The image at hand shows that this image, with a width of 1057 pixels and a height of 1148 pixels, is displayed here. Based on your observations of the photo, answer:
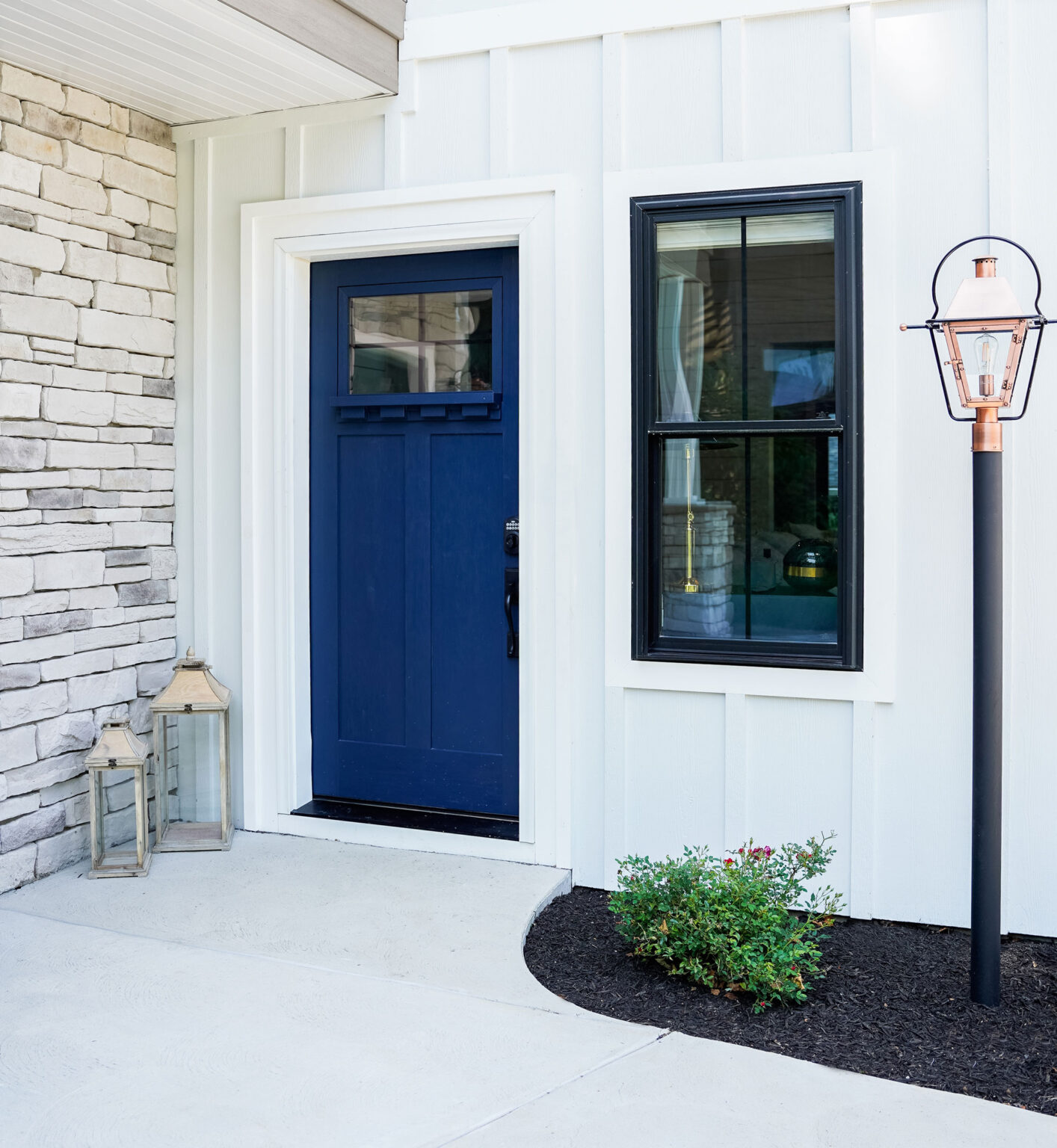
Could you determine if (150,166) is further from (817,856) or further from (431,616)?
(817,856)

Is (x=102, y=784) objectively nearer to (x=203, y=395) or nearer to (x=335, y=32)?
(x=203, y=395)

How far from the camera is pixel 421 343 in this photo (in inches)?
163

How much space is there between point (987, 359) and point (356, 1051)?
220 cm

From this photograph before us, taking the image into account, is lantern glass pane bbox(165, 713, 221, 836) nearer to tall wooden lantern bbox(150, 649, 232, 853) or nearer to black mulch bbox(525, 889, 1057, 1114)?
tall wooden lantern bbox(150, 649, 232, 853)

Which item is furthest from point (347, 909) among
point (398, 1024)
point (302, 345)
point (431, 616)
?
point (302, 345)

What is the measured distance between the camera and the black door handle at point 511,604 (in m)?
4.00

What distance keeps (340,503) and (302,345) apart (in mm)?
591

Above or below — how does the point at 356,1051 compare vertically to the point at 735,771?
below

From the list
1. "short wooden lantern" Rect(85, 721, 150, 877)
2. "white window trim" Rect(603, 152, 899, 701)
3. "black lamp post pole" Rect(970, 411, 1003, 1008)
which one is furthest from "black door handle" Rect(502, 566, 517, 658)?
"black lamp post pole" Rect(970, 411, 1003, 1008)

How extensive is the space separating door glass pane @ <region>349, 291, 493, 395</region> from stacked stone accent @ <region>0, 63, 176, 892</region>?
29.1 inches

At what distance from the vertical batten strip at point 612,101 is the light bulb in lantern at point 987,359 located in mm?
1358

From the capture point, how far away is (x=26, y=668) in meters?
3.75

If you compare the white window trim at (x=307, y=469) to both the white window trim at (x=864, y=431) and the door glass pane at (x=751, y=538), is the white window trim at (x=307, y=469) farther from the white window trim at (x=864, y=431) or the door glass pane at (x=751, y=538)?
the door glass pane at (x=751, y=538)

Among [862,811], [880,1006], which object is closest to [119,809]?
[862,811]
